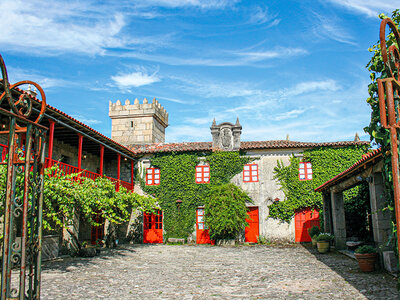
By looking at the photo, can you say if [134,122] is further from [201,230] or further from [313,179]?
[313,179]

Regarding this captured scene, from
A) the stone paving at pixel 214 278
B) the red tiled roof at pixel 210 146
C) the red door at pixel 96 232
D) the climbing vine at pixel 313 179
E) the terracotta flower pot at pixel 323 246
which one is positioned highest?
the red tiled roof at pixel 210 146

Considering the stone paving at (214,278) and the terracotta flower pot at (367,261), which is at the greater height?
the terracotta flower pot at (367,261)

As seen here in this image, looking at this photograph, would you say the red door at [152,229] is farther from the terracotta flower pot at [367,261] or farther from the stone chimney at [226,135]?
the terracotta flower pot at [367,261]

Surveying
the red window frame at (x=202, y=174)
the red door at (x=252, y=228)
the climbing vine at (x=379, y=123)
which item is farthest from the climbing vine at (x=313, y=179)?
the climbing vine at (x=379, y=123)

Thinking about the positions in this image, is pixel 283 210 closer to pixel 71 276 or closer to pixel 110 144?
pixel 110 144

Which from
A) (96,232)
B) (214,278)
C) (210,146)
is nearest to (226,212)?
(210,146)

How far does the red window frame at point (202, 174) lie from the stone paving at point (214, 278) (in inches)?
263

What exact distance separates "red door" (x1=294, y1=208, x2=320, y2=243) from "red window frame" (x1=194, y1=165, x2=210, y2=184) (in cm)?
521

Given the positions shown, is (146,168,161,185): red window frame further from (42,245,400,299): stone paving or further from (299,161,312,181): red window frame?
(299,161,312,181): red window frame

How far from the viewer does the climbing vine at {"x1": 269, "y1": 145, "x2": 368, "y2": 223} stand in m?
18.2

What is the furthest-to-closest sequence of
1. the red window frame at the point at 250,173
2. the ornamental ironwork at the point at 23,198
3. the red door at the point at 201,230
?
the red window frame at the point at 250,173 → the red door at the point at 201,230 → the ornamental ironwork at the point at 23,198

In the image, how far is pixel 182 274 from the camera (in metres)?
9.62

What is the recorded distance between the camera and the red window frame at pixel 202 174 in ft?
63.9

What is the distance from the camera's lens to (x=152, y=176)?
20094 millimetres
